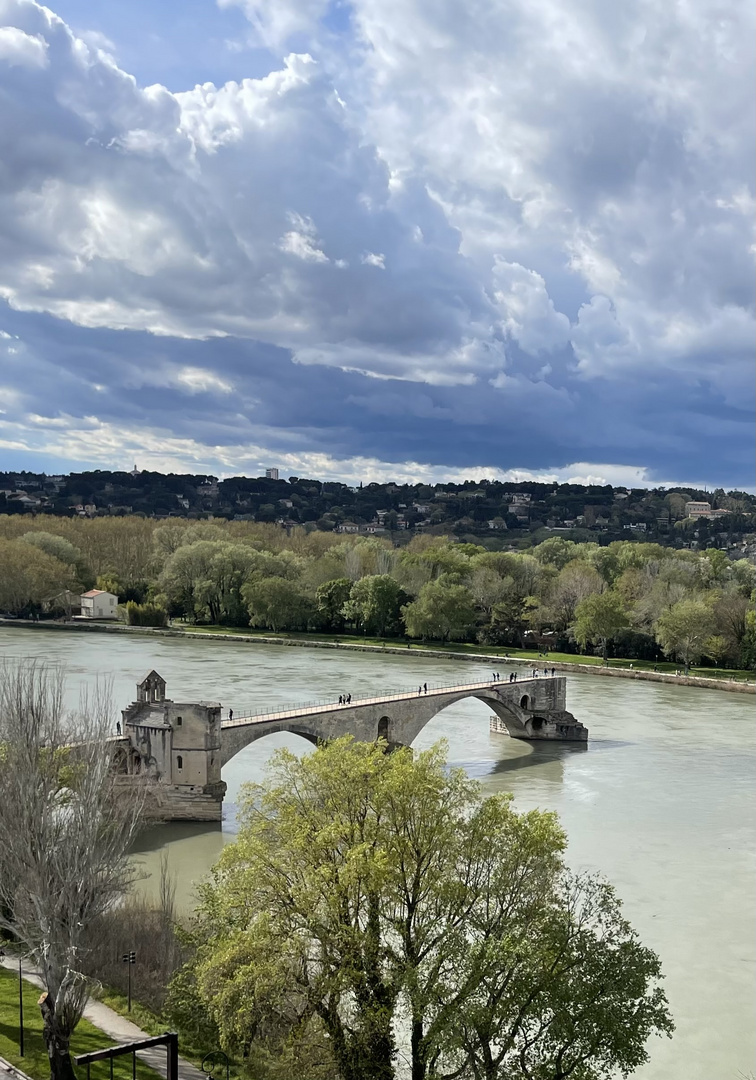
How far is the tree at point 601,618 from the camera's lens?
7088cm

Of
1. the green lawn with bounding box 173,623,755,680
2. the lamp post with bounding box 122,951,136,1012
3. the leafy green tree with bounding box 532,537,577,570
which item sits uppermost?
the leafy green tree with bounding box 532,537,577,570

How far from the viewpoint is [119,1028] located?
16531 millimetres

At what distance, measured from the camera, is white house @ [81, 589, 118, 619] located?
92.0 m

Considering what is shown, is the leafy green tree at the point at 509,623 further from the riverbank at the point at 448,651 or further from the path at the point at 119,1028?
the path at the point at 119,1028

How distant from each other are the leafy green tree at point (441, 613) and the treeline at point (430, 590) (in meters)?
0.10

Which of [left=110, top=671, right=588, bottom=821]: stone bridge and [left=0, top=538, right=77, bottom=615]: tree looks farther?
[left=0, top=538, right=77, bottom=615]: tree

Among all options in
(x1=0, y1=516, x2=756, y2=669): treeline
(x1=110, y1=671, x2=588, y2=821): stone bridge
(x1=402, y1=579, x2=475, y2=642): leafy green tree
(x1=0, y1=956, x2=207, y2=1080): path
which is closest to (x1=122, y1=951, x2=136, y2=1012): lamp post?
(x1=0, y1=956, x2=207, y2=1080): path

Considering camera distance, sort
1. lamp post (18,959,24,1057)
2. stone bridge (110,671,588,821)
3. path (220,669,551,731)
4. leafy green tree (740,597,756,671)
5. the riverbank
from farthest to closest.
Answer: leafy green tree (740,597,756,671)
the riverbank
path (220,669,551,731)
stone bridge (110,671,588,821)
lamp post (18,959,24,1057)

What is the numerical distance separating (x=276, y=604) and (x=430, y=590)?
13594 mm

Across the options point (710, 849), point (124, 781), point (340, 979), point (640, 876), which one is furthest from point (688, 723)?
point (340, 979)

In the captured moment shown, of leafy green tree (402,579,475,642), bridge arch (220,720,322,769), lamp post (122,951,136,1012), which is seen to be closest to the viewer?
lamp post (122,951,136,1012)

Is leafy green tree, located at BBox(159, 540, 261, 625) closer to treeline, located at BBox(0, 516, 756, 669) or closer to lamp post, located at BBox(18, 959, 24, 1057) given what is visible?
treeline, located at BBox(0, 516, 756, 669)

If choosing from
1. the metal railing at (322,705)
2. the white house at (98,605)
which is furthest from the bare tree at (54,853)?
the white house at (98,605)

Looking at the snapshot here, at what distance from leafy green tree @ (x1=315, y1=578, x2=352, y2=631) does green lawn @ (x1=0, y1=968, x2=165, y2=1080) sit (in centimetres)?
6807
